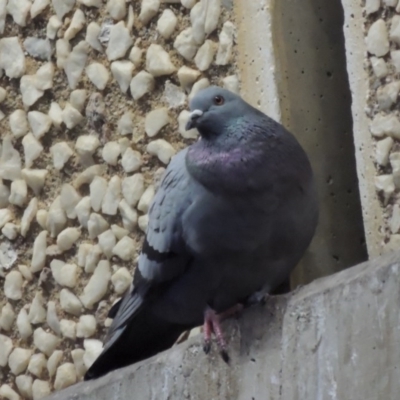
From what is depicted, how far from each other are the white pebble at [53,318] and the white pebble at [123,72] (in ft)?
2.70

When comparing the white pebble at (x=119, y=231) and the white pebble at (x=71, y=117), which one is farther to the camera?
the white pebble at (x=71, y=117)

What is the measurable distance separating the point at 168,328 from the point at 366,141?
826mm

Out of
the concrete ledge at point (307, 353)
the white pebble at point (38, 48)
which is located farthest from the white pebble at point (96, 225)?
the concrete ledge at point (307, 353)

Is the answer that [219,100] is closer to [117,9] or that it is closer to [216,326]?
[216,326]

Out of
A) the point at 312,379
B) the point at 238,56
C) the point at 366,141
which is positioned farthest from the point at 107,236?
the point at 312,379

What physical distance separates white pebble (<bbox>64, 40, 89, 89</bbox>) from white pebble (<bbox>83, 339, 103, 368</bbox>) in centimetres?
94

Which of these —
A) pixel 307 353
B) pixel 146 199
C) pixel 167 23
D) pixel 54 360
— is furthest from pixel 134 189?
pixel 307 353

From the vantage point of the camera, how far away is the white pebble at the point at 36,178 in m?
3.80

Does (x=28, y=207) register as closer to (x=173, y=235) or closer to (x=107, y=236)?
(x=107, y=236)

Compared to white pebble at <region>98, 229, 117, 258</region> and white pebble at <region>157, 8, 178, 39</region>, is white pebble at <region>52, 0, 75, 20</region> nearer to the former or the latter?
white pebble at <region>157, 8, 178, 39</region>

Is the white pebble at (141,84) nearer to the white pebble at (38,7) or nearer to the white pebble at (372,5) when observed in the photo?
the white pebble at (38,7)

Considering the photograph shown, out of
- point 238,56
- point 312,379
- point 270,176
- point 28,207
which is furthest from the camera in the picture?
point 28,207

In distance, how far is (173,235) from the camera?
8.87 feet

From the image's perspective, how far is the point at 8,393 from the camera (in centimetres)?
379
